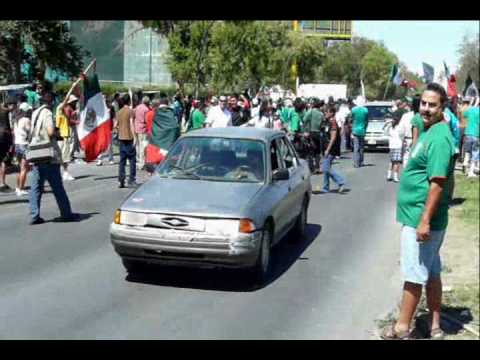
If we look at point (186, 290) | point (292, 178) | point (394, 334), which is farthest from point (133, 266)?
point (394, 334)

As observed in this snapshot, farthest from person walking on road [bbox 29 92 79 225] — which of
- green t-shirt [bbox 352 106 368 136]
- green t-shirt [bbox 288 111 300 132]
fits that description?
green t-shirt [bbox 352 106 368 136]

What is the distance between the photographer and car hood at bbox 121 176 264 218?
7.38 meters

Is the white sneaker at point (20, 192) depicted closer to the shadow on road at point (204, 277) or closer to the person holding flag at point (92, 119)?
the person holding flag at point (92, 119)

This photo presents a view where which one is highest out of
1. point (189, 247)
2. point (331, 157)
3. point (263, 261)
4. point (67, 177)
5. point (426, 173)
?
point (426, 173)

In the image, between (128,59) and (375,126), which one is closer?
(375,126)

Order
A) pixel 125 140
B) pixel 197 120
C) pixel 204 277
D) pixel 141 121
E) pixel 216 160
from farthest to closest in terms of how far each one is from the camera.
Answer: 1. pixel 197 120
2. pixel 141 121
3. pixel 125 140
4. pixel 216 160
5. pixel 204 277

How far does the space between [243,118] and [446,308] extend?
53.0 feet

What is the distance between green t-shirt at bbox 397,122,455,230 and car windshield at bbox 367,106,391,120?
2120cm

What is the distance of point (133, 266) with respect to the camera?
8.08 m

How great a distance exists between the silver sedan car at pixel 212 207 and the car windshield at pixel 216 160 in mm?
11

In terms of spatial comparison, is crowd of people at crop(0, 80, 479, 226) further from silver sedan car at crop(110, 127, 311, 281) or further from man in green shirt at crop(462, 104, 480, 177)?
silver sedan car at crop(110, 127, 311, 281)

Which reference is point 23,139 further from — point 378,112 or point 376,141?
point 378,112

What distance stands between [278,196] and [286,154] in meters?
1.44
